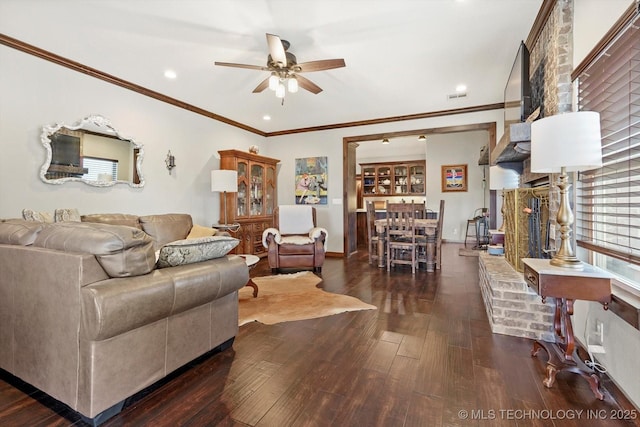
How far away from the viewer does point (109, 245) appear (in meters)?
1.33

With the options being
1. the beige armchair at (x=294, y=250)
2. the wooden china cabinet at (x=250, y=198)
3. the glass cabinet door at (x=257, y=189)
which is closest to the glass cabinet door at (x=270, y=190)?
the wooden china cabinet at (x=250, y=198)

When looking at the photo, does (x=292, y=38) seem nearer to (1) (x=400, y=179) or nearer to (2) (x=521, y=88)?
(2) (x=521, y=88)

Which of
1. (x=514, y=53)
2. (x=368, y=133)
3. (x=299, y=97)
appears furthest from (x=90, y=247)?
(x=368, y=133)

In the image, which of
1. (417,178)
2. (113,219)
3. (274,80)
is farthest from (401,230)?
(417,178)

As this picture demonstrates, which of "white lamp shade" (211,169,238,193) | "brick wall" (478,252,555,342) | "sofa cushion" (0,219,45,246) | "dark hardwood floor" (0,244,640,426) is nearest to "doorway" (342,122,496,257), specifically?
"white lamp shade" (211,169,238,193)

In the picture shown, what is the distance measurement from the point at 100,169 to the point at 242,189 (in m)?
2.15

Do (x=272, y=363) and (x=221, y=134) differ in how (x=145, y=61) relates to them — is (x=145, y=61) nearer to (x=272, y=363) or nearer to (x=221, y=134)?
(x=221, y=134)

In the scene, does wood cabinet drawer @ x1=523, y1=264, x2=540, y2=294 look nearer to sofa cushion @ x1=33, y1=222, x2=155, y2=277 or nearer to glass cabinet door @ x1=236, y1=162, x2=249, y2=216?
sofa cushion @ x1=33, y1=222, x2=155, y2=277

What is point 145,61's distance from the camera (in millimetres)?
3279

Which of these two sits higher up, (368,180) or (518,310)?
(368,180)

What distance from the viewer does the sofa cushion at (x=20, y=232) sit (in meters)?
1.60

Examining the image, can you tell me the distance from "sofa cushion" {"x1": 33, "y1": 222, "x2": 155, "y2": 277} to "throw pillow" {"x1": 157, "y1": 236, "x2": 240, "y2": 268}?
0.11 metres

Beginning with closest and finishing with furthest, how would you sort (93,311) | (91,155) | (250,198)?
(93,311) → (91,155) → (250,198)

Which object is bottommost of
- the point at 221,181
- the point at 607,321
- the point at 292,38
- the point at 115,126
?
the point at 607,321
